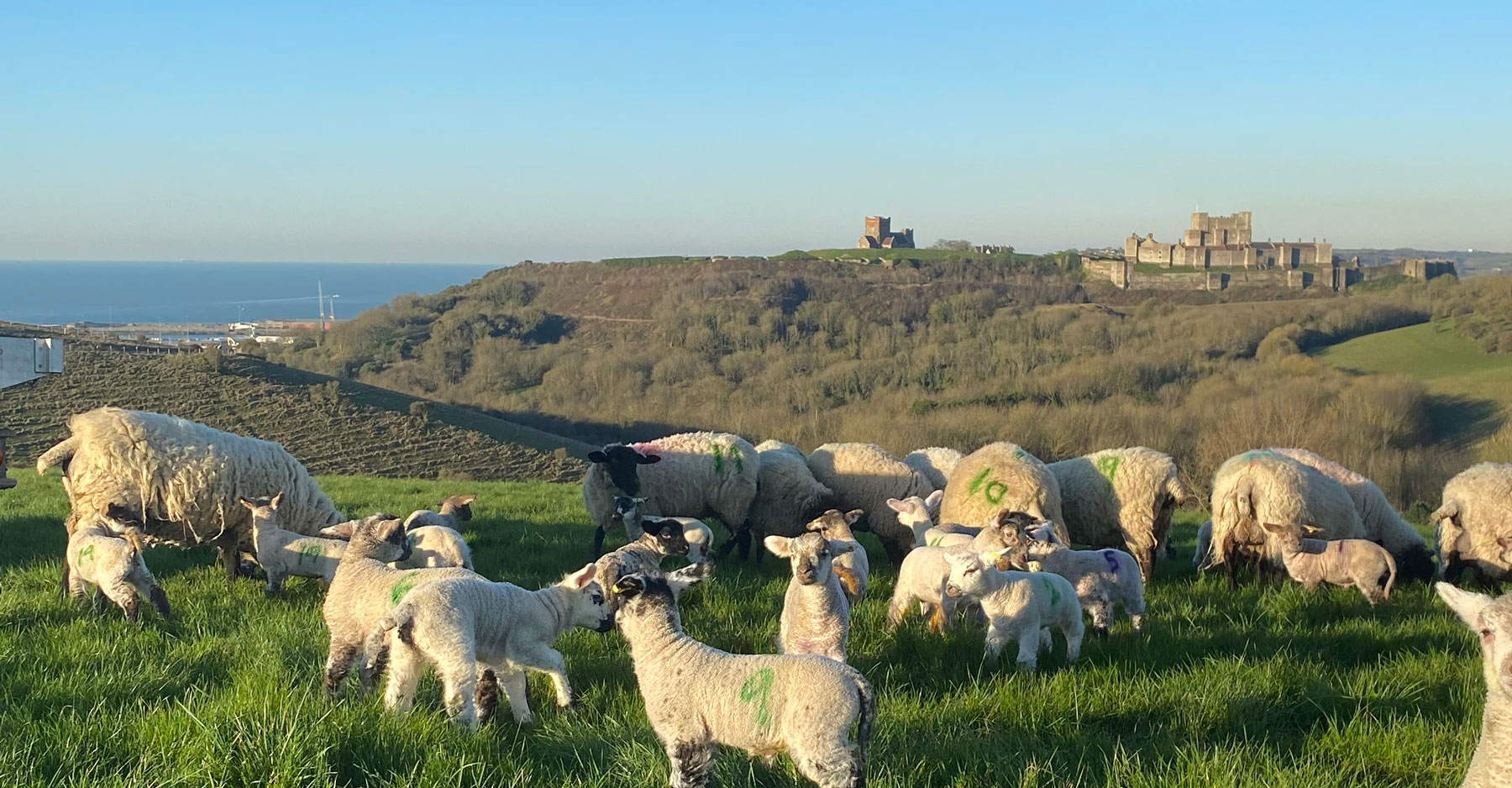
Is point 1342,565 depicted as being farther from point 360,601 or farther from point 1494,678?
point 360,601

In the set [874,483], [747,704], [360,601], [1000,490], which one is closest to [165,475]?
[360,601]

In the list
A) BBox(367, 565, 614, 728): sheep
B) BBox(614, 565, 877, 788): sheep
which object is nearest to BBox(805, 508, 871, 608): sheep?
BBox(367, 565, 614, 728): sheep

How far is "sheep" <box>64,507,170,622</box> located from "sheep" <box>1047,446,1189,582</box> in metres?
8.92

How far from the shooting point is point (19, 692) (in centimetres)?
546

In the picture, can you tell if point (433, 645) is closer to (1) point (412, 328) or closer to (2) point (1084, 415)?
(2) point (1084, 415)

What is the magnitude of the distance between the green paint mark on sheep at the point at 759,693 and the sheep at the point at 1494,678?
2479 millimetres

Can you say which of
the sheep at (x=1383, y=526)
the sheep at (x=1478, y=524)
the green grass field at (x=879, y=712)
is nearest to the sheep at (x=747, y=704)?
the green grass field at (x=879, y=712)

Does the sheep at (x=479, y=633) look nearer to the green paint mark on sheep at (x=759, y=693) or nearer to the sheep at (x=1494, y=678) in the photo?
the green paint mark on sheep at (x=759, y=693)

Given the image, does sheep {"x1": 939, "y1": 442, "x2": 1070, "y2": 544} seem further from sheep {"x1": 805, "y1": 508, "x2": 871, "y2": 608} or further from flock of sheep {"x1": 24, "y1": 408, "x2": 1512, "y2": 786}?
sheep {"x1": 805, "y1": 508, "x2": 871, "y2": 608}

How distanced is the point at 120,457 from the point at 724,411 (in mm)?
67305

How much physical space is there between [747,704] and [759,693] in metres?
0.07

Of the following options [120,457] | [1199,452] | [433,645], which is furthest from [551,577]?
[1199,452]

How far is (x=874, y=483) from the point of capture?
41.2ft

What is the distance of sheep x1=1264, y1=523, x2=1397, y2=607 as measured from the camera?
895 cm
